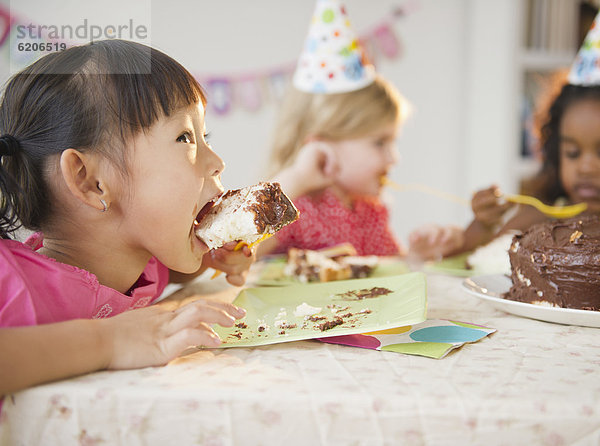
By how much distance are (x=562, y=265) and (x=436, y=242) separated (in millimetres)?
707

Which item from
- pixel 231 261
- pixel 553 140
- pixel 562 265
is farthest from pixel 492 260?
pixel 553 140

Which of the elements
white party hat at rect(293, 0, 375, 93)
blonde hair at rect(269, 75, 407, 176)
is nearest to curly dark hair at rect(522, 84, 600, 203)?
blonde hair at rect(269, 75, 407, 176)

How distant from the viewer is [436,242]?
1.44 metres

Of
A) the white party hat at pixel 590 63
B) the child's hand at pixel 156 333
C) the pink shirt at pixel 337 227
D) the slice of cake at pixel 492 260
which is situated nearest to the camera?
the child's hand at pixel 156 333

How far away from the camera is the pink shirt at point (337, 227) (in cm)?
169

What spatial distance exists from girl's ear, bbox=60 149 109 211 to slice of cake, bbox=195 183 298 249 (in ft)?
0.51

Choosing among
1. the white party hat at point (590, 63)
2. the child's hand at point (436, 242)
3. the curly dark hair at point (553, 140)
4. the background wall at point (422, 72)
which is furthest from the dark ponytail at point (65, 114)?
the background wall at point (422, 72)

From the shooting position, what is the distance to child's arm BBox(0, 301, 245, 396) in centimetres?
51

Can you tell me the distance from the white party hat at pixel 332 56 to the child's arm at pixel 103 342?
1083 mm

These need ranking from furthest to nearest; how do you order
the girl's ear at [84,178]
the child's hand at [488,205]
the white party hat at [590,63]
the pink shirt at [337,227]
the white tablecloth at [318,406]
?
1. the pink shirt at [337,227]
2. the white party hat at [590,63]
3. the child's hand at [488,205]
4. the girl's ear at [84,178]
5. the white tablecloth at [318,406]

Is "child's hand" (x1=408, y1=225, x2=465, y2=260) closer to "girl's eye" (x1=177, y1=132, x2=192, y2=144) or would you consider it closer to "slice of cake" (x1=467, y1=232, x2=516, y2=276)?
"slice of cake" (x1=467, y1=232, x2=516, y2=276)

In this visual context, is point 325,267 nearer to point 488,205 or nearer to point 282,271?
point 282,271

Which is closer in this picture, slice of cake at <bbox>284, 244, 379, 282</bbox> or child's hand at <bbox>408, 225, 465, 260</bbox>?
slice of cake at <bbox>284, 244, 379, 282</bbox>

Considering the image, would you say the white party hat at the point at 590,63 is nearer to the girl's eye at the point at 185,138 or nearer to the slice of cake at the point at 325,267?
the slice of cake at the point at 325,267
